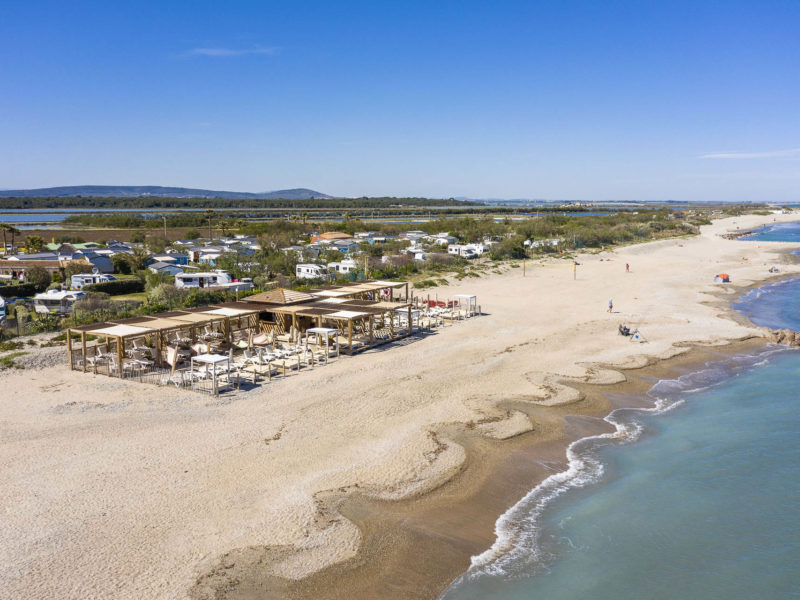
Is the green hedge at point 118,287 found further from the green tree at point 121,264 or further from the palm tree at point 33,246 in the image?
the palm tree at point 33,246

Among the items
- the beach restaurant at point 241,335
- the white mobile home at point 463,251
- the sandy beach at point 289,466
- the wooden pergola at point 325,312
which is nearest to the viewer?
the sandy beach at point 289,466

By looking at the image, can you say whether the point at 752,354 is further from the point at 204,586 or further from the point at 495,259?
the point at 495,259

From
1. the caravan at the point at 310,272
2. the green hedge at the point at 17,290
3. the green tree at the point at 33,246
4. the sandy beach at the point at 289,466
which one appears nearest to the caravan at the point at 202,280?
the caravan at the point at 310,272

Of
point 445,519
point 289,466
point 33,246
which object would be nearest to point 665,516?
point 445,519

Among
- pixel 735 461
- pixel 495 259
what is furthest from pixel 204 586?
pixel 495 259

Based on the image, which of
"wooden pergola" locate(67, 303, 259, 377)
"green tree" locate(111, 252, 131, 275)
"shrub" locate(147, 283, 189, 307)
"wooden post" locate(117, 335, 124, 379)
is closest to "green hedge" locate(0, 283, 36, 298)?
"green tree" locate(111, 252, 131, 275)
